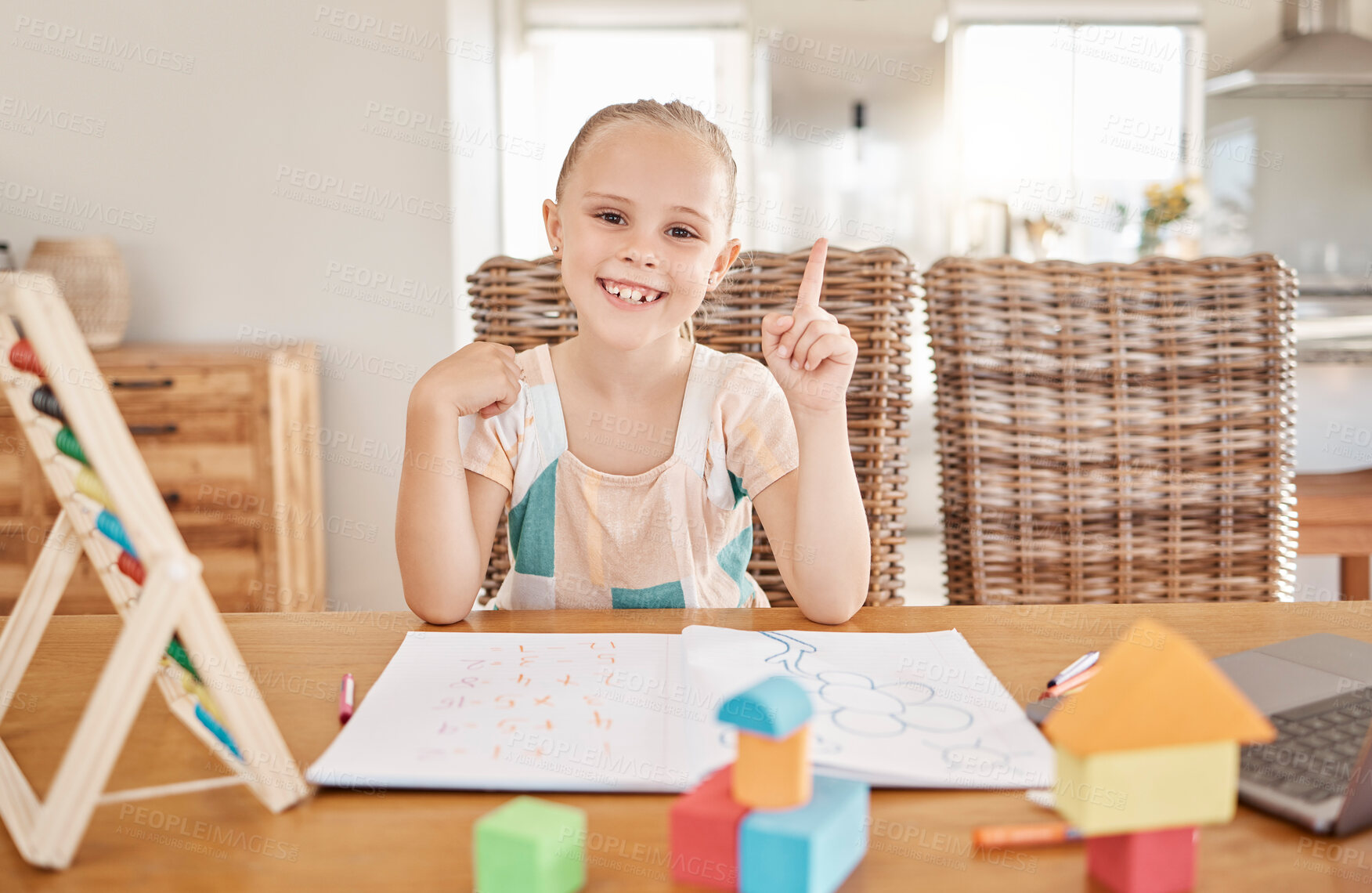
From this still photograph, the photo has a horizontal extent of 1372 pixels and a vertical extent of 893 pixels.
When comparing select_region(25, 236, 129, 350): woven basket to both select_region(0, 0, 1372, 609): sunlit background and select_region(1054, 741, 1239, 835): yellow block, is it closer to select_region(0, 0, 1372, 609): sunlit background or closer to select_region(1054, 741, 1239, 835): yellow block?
select_region(0, 0, 1372, 609): sunlit background

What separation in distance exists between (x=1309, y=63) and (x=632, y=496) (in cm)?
411

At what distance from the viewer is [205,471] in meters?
2.16

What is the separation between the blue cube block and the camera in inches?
14.9

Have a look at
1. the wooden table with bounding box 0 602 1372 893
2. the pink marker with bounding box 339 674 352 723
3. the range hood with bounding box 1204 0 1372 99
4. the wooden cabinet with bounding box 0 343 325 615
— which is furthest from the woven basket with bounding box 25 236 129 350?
the range hood with bounding box 1204 0 1372 99

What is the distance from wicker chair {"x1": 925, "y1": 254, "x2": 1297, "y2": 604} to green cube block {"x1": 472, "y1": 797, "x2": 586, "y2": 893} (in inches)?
37.6

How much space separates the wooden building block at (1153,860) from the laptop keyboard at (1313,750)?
11 centimetres

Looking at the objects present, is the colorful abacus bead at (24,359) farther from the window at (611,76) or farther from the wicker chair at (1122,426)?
the window at (611,76)

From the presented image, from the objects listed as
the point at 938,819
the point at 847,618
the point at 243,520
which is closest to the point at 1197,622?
the point at 847,618

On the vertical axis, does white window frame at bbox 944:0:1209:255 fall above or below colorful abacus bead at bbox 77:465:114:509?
above

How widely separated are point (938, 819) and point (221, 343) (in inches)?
95.9

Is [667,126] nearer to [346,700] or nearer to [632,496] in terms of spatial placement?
[632,496]

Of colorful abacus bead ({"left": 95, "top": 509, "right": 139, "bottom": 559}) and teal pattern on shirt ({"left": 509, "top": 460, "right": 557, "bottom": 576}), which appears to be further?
teal pattern on shirt ({"left": 509, "top": 460, "right": 557, "bottom": 576})

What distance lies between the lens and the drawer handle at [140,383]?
2.10 m

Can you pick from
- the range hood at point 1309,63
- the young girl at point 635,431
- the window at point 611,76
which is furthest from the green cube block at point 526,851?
the range hood at point 1309,63
